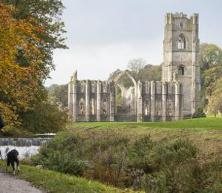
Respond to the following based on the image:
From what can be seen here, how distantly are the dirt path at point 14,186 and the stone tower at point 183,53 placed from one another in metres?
93.8

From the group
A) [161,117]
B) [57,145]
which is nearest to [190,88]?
[161,117]

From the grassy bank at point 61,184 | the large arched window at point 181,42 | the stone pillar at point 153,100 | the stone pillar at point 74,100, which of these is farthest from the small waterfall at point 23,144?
the large arched window at point 181,42

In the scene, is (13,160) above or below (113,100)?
below

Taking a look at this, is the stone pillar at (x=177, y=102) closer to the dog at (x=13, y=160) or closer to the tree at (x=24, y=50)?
the tree at (x=24, y=50)

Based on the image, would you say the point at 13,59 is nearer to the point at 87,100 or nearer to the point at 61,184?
the point at 61,184

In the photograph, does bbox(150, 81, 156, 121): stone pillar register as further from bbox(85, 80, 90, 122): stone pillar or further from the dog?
the dog

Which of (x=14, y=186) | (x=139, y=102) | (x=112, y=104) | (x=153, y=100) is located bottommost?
(x=14, y=186)

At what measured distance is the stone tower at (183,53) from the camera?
375 feet

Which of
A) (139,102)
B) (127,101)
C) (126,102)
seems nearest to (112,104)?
(139,102)

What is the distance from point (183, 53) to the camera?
117 m

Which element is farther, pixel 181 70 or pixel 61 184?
pixel 181 70

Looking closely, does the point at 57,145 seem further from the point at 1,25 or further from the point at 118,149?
the point at 1,25

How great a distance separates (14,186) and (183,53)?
99803 mm

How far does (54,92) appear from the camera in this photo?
128 meters
